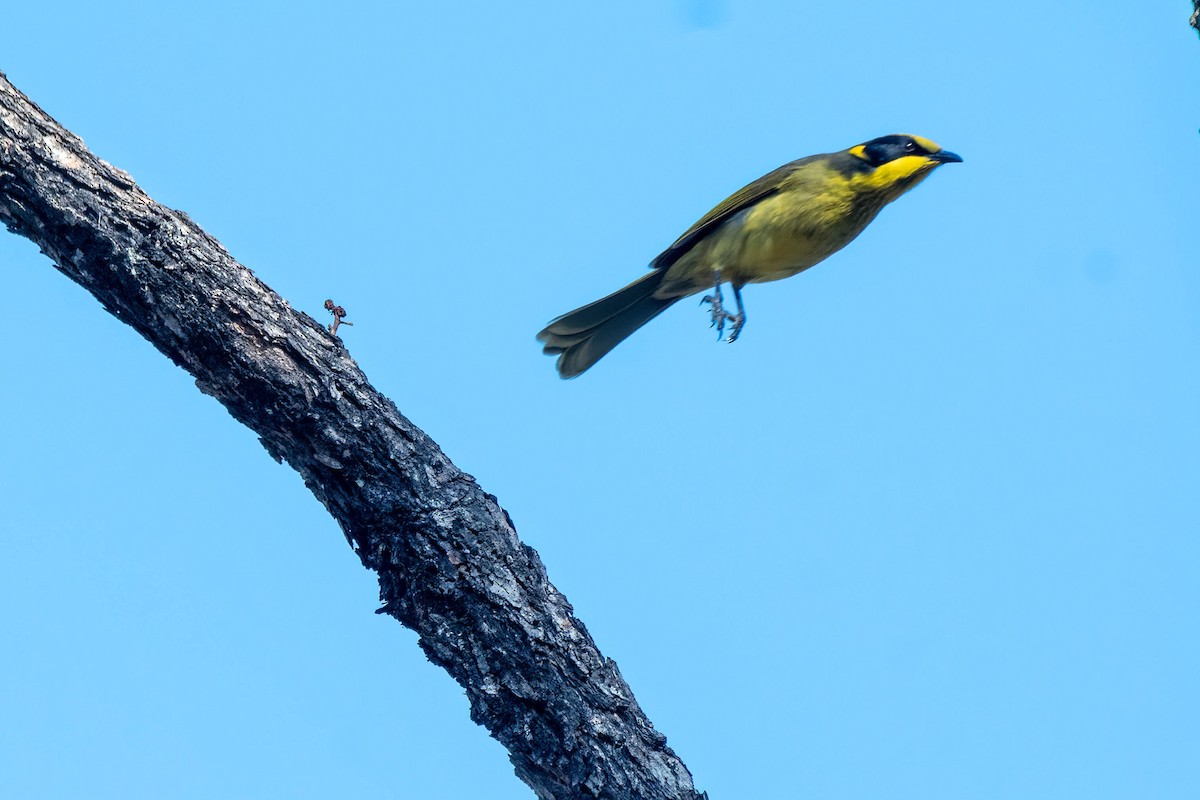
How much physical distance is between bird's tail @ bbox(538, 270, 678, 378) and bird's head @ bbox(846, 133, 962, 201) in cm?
153

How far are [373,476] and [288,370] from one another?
47cm

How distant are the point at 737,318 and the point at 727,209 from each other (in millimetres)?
670

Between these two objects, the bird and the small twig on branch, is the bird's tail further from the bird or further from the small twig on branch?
the small twig on branch

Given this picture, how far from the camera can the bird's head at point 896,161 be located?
6.25m

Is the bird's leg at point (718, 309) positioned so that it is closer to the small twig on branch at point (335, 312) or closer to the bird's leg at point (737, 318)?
the bird's leg at point (737, 318)

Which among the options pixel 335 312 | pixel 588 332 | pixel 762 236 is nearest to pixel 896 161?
pixel 762 236

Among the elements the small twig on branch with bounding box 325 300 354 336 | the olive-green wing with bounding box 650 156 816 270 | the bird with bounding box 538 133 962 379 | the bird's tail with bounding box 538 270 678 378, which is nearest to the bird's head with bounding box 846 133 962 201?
the bird with bounding box 538 133 962 379

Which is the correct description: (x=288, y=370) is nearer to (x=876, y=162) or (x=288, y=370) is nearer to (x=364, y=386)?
(x=364, y=386)

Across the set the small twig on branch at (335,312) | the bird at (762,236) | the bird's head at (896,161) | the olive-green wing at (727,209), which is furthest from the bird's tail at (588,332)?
the small twig on branch at (335,312)

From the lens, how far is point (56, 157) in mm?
3684

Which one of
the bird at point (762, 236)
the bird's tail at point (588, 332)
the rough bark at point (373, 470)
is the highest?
the bird at point (762, 236)

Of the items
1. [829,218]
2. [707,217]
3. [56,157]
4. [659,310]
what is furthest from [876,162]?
[56,157]

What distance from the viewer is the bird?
6.22 meters

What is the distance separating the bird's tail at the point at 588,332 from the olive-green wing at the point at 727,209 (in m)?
0.27
